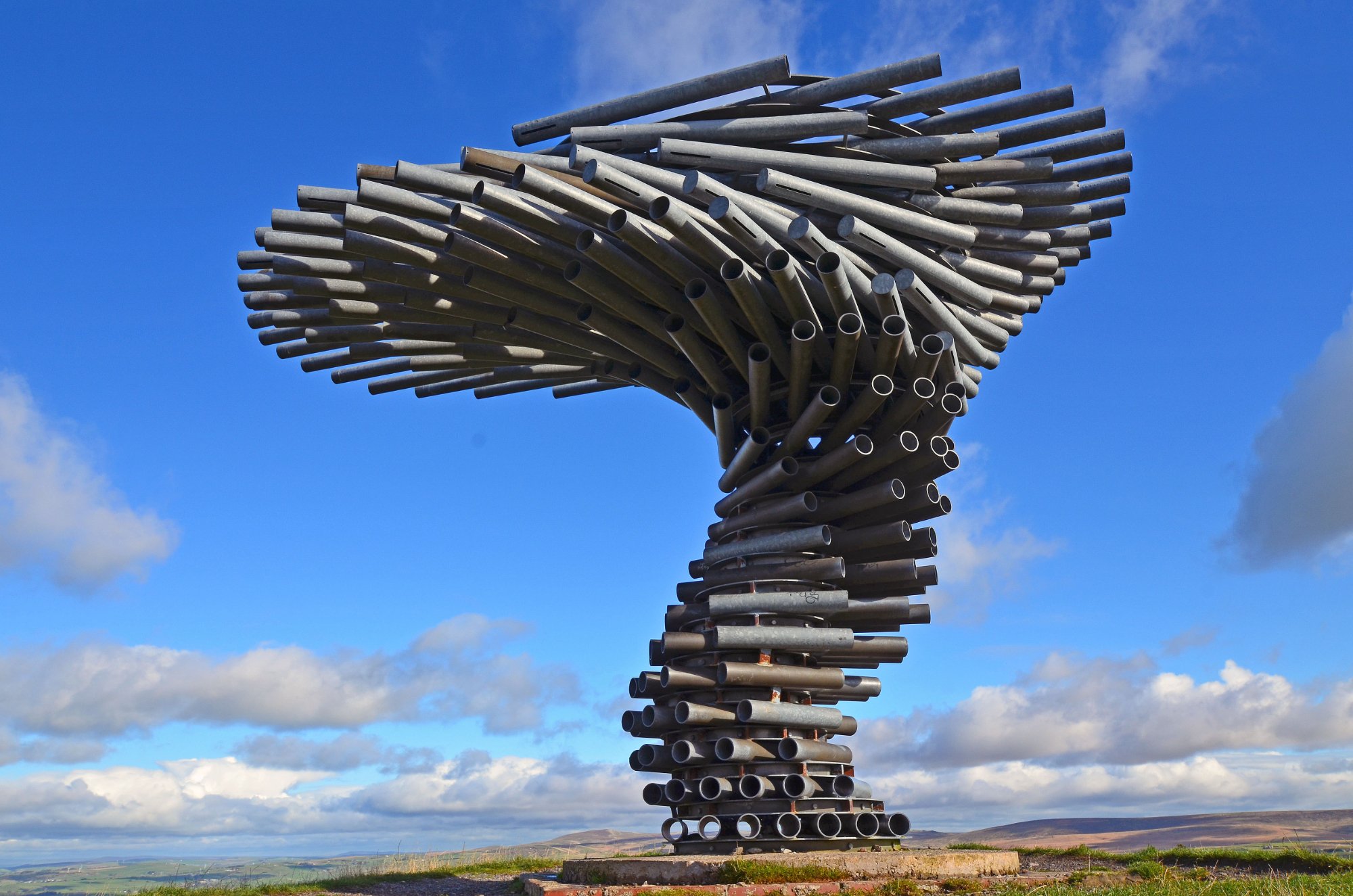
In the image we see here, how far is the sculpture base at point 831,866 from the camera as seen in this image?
37.2ft

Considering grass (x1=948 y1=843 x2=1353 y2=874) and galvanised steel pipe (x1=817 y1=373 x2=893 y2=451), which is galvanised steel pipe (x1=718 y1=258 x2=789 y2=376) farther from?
grass (x1=948 y1=843 x2=1353 y2=874)

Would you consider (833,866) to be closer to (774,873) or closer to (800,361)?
(774,873)

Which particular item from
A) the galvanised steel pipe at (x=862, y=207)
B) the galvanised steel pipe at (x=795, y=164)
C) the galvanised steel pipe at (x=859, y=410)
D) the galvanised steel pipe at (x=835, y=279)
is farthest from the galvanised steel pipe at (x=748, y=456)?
the galvanised steel pipe at (x=795, y=164)

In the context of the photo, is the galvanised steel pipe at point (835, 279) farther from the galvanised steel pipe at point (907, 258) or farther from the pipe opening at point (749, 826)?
the pipe opening at point (749, 826)

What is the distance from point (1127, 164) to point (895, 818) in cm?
904

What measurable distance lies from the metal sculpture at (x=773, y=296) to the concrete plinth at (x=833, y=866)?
1.09 meters

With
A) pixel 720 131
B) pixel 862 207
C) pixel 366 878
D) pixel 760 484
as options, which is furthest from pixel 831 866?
pixel 720 131

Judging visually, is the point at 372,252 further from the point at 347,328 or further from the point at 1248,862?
the point at 1248,862

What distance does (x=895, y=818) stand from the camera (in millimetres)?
13305

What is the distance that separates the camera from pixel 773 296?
13742 mm

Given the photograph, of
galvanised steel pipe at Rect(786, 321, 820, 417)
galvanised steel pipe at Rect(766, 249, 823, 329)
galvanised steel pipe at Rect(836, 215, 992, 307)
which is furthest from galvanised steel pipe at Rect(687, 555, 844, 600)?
galvanised steel pipe at Rect(836, 215, 992, 307)

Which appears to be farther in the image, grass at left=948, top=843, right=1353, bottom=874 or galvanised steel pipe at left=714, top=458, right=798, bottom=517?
galvanised steel pipe at left=714, top=458, right=798, bottom=517

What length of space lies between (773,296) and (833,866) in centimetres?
648

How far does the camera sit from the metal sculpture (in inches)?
511
